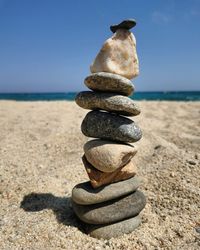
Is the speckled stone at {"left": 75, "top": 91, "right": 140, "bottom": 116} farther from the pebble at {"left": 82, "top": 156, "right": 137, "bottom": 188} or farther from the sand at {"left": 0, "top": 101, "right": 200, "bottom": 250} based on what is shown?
the sand at {"left": 0, "top": 101, "right": 200, "bottom": 250}

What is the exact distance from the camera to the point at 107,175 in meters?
3.73

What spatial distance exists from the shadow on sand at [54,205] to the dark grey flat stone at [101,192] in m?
0.39

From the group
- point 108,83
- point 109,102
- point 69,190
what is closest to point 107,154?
point 109,102

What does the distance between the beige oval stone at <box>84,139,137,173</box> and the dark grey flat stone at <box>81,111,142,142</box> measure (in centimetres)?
10

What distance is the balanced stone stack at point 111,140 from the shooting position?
142 inches

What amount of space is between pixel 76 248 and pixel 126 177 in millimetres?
1162

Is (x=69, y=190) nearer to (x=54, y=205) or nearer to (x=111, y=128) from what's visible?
(x=54, y=205)

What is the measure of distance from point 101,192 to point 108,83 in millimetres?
1422

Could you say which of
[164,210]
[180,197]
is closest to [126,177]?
[164,210]

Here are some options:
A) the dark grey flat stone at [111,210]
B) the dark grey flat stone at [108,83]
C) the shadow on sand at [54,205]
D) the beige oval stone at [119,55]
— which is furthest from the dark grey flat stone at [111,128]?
the shadow on sand at [54,205]

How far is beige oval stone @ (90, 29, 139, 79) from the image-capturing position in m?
3.70

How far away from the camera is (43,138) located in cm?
792

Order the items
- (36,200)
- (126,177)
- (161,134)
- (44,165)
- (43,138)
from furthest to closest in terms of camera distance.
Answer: (161,134) < (43,138) < (44,165) < (36,200) < (126,177)

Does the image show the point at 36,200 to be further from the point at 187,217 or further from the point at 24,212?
the point at 187,217
